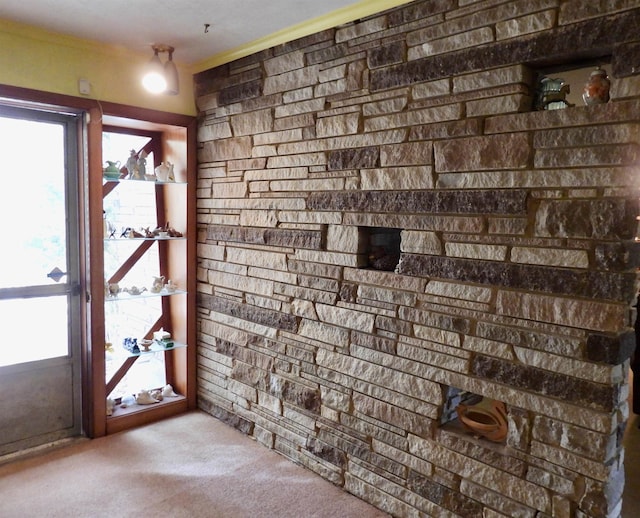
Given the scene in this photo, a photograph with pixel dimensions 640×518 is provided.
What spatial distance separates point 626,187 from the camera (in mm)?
1506

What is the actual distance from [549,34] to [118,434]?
3.07m

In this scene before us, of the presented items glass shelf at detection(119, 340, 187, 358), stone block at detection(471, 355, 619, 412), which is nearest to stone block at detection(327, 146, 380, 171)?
stone block at detection(471, 355, 619, 412)

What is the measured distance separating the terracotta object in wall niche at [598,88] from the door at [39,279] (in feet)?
8.81

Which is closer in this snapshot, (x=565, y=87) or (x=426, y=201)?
(x=565, y=87)

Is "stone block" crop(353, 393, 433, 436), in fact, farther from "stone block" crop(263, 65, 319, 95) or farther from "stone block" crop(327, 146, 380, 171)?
"stone block" crop(263, 65, 319, 95)

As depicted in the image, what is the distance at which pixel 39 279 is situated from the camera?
9.21 feet

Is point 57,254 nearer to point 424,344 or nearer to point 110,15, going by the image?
point 110,15

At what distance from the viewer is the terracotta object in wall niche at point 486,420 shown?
1.90 metres

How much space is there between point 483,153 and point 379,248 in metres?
0.74

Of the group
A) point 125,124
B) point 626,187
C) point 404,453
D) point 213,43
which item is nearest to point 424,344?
point 404,453

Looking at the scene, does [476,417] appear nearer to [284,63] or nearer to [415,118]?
[415,118]

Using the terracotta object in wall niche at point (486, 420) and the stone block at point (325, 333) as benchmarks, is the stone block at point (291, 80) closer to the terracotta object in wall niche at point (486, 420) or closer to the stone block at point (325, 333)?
the stone block at point (325, 333)

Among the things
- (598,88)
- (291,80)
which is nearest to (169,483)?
(291,80)

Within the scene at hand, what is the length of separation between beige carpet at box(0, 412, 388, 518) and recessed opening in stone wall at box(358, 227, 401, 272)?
1.14m
